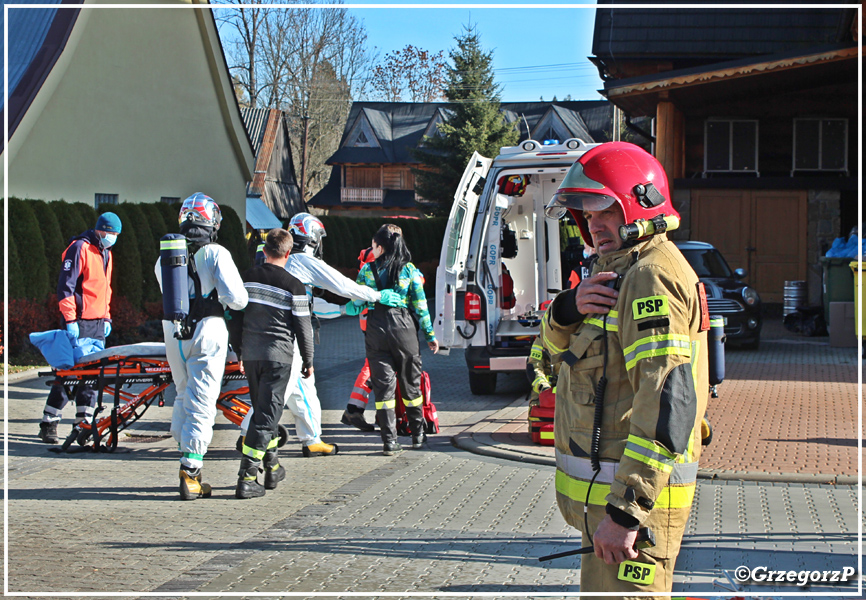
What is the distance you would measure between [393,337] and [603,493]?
5.55 meters

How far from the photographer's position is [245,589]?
474 centimetres

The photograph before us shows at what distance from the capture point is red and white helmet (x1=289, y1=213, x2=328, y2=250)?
8.17 m

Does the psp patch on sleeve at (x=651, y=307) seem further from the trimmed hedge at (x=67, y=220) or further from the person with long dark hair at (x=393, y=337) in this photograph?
the trimmed hedge at (x=67, y=220)

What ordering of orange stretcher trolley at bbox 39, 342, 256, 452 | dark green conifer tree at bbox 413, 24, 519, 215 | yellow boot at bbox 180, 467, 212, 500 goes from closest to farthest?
1. yellow boot at bbox 180, 467, 212, 500
2. orange stretcher trolley at bbox 39, 342, 256, 452
3. dark green conifer tree at bbox 413, 24, 519, 215

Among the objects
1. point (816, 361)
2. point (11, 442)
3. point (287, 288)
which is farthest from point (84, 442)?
point (816, 361)

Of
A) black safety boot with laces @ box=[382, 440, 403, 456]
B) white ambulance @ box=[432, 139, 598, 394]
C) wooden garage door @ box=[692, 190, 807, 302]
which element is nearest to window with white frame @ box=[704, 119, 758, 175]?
wooden garage door @ box=[692, 190, 807, 302]

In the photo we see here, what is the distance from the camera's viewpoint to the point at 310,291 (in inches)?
321

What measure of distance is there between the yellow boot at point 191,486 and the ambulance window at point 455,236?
463 cm

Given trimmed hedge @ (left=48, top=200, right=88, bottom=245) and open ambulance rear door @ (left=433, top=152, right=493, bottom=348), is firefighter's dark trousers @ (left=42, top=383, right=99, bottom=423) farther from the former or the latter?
trimmed hedge @ (left=48, top=200, right=88, bottom=245)

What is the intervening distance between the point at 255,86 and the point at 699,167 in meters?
14.0

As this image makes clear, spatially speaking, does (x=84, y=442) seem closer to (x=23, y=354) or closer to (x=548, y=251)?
(x=23, y=354)

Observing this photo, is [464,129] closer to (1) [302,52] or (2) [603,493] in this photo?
(1) [302,52]

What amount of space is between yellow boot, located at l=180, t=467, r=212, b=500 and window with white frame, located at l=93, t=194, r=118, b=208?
12235mm

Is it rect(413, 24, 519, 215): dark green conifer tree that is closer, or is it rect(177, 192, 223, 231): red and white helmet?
rect(177, 192, 223, 231): red and white helmet
